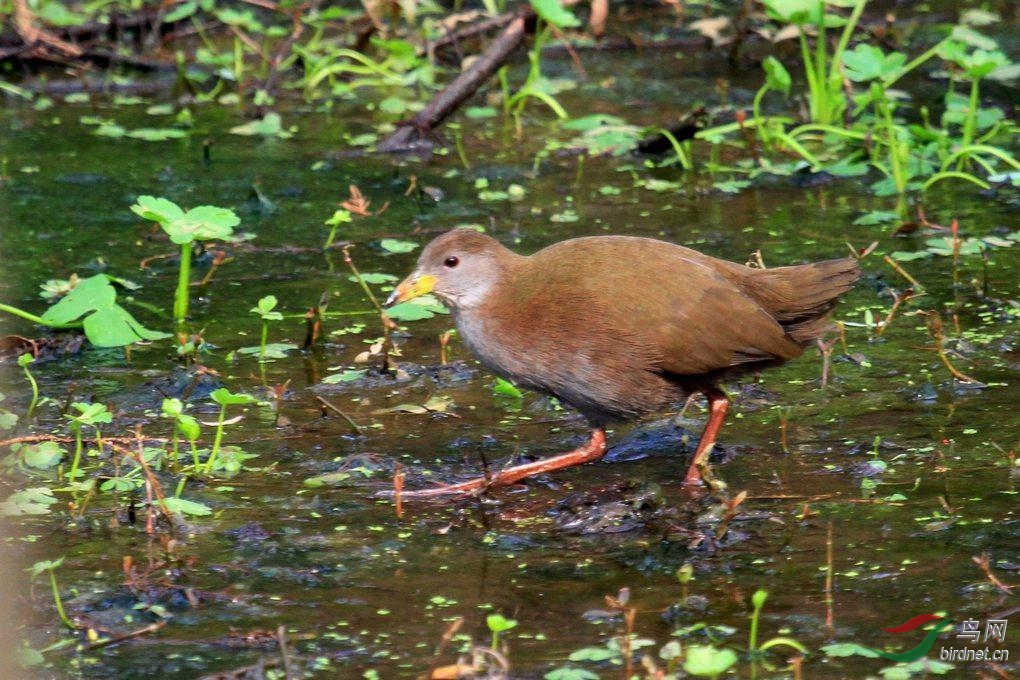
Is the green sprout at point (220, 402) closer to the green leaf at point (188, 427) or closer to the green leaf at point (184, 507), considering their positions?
the green leaf at point (188, 427)

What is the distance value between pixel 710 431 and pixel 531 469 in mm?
604

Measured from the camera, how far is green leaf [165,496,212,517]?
165 inches

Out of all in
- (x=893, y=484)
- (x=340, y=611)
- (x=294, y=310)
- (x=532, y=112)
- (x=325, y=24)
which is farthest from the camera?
(x=325, y=24)

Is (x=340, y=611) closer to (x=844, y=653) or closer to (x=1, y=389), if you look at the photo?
(x=844, y=653)

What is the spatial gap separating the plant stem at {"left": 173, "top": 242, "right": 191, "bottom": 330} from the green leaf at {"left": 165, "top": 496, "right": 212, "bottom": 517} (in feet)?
5.40

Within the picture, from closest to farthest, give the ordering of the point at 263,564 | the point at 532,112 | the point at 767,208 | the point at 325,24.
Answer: the point at 263,564, the point at 767,208, the point at 532,112, the point at 325,24

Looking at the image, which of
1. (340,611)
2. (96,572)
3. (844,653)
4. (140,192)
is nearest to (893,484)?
(844,653)

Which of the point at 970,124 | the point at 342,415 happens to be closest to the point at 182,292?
the point at 342,415

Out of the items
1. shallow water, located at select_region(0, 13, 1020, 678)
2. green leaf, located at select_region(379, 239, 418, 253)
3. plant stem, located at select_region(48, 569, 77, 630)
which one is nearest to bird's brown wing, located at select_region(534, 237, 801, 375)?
shallow water, located at select_region(0, 13, 1020, 678)

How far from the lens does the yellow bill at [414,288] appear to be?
500 cm

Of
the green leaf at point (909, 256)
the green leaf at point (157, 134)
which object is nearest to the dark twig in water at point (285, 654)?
the green leaf at point (909, 256)

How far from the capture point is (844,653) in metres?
3.45

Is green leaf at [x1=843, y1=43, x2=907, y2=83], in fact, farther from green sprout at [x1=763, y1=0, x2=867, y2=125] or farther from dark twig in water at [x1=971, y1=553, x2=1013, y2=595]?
dark twig in water at [x1=971, y1=553, x2=1013, y2=595]

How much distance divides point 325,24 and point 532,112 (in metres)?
2.25
